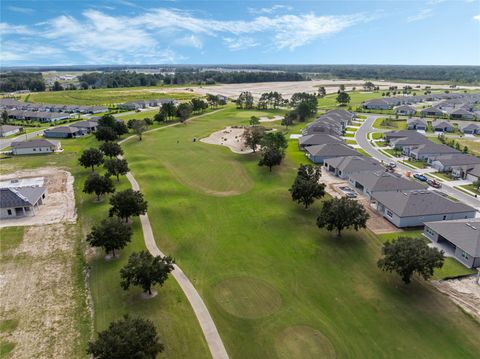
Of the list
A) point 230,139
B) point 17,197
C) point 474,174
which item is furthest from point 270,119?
point 17,197

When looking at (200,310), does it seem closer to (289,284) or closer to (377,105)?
(289,284)

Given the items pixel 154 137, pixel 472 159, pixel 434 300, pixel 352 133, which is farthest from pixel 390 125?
pixel 434 300

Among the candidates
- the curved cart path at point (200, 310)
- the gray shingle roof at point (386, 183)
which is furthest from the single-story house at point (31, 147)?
the gray shingle roof at point (386, 183)

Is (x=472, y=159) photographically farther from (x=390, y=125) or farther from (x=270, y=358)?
(x=270, y=358)

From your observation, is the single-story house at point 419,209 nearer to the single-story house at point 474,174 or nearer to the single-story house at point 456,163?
the single-story house at point 474,174

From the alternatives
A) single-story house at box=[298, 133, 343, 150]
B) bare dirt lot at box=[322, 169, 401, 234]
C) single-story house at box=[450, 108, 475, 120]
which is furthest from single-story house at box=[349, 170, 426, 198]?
single-story house at box=[450, 108, 475, 120]

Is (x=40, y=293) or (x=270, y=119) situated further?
(x=270, y=119)
